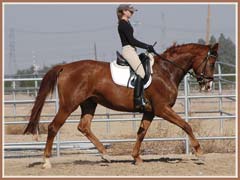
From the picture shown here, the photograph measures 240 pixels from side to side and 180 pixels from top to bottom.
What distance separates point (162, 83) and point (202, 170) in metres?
1.53

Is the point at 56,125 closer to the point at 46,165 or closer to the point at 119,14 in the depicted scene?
the point at 46,165

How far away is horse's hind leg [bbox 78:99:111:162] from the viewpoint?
8.24m

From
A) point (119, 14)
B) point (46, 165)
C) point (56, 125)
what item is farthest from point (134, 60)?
point (46, 165)

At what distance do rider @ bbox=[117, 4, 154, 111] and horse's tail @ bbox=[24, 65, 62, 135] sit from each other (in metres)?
1.23

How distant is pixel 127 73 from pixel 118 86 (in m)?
0.26

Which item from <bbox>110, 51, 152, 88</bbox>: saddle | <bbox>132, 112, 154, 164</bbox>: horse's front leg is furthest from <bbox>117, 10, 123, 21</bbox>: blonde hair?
<bbox>132, 112, 154, 164</bbox>: horse's front leg

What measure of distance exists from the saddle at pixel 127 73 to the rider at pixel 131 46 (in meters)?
0.11

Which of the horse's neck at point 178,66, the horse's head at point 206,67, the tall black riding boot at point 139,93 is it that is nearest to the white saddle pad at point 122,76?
the tall black riding boot at point 139,93

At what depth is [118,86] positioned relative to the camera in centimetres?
795

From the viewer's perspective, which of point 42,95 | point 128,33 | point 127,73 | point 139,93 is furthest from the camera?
point 42,95

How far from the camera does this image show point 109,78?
26.2ft

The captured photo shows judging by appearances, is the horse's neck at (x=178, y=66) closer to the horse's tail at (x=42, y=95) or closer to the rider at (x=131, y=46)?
the rider at (x=131, y=46)

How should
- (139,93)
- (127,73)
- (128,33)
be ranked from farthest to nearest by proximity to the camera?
(127,73)
(139,93)
(128,33)

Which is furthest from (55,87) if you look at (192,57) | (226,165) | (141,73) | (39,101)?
(226,165)
